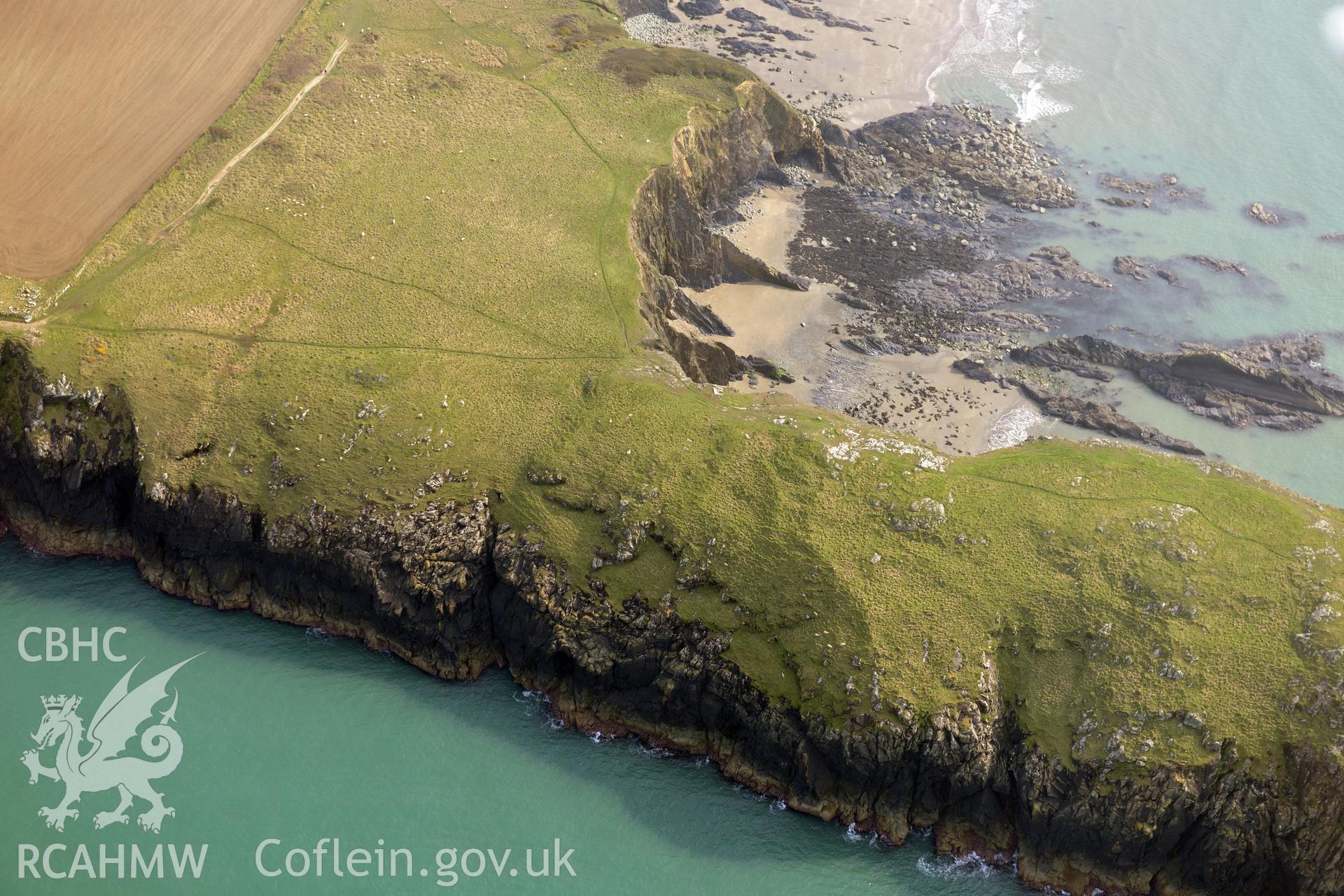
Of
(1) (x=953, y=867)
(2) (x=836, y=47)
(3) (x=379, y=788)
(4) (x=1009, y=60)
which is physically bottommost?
(3) (x=379, y=788)

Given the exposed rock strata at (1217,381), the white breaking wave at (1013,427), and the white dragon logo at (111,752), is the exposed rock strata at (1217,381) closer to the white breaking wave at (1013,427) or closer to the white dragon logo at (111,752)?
the white breaking wave at (1013,427)

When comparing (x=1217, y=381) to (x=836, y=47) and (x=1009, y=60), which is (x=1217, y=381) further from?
(x=836, y=47)

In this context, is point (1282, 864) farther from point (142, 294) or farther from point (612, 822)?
point (142, 294)

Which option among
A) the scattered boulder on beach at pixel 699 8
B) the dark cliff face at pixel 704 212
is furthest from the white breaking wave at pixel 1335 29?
the scattered boulder on beach at pixel 699 8

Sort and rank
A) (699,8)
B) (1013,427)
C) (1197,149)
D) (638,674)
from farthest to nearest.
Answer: (699,8) < (1197,149) < (1013,427) < (638,674)

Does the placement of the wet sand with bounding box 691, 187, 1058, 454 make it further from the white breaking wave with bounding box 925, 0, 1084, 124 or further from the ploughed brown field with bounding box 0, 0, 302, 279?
the ploughed brown field with bounding box 0, 0, 302, 279

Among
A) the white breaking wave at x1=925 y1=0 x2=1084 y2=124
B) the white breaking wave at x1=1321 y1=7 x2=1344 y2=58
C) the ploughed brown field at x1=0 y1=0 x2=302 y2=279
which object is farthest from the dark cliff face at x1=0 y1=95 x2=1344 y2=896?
the white breaking wave at x1=1321 y1=7 x2=1344 y2=58

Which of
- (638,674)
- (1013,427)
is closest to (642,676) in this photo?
(638,674)
